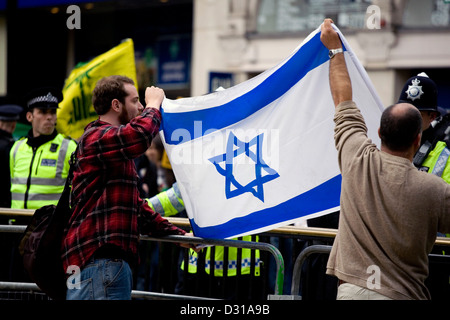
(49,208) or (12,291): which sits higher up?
(49,208)

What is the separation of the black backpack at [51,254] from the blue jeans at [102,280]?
19 cm

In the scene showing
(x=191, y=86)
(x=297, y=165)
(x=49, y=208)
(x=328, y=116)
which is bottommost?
(x=49, y=208)

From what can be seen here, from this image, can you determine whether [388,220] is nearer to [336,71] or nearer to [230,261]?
[336,71]

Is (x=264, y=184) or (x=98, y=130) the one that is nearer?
(x=98, y=130)

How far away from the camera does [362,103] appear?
4.38 metres

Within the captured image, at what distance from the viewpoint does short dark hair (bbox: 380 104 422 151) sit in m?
3.50

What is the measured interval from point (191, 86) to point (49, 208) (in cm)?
1583

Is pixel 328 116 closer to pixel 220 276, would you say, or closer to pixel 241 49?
pixel 220 276

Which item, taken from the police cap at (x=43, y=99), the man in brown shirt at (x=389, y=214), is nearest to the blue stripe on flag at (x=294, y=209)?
the man in brown shirt at (x=389, y=214)
